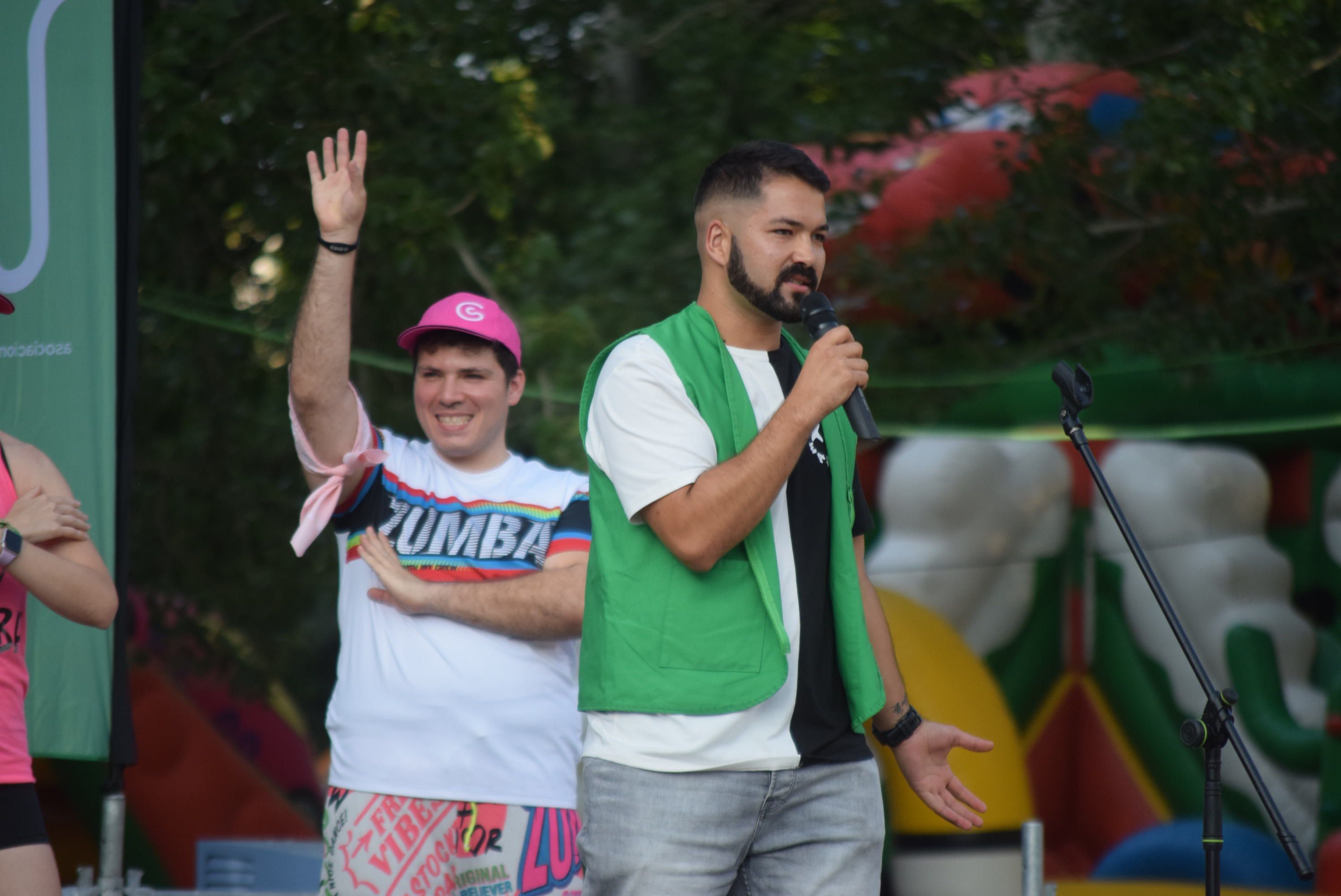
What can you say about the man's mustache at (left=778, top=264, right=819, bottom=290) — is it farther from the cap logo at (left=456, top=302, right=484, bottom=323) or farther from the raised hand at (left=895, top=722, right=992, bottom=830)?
the cap logo at (left=456, top=302, right=484, bottom=323)

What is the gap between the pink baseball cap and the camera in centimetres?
326

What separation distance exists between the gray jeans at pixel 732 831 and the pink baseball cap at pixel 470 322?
1.25 m

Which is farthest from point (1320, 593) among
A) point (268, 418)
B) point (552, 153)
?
point (268, 418)

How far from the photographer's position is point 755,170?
7.93ft

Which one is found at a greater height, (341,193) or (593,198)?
(593,198)

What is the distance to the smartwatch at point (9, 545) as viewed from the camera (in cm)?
261

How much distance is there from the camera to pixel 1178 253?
6.35 metres

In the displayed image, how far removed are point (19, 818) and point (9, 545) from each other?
482mm

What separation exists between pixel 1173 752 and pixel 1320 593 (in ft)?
2.92

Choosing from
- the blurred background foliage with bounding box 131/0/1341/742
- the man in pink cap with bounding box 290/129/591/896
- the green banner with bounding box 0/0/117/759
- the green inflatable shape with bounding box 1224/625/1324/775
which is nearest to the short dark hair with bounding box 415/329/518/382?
the man in pink cap with bounding box 290/129/591/896

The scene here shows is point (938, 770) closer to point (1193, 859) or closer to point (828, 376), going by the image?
point (828, 376)

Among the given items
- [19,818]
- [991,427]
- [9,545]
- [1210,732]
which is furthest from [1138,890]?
[9,545]

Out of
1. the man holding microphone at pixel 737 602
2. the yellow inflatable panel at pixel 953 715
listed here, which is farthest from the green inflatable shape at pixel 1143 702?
the man holding microphone at pixel 737 602

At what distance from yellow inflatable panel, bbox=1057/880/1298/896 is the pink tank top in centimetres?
402
